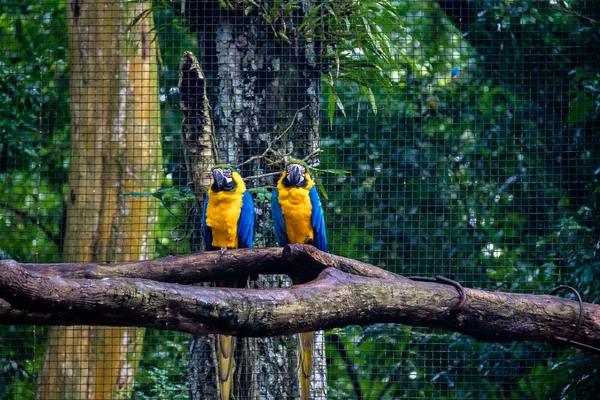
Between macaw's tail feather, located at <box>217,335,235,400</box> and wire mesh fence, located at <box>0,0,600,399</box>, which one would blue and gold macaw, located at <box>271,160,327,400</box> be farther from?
macaw's tail feather, located at <box>217,335,235,400</box>

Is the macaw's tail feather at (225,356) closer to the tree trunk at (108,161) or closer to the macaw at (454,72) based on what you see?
the tree trunk at (108,161)

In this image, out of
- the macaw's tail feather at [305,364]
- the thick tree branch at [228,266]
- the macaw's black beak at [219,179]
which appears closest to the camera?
the thick tree branch at [228,266]

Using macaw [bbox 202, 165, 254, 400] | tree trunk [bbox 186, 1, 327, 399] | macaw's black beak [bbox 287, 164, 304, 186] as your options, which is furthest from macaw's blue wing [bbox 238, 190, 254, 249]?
tree trunk [bbox 186, 1, 327, 399]

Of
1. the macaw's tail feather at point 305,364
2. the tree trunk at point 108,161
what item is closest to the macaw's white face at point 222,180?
the macaw's tail feather at point 305,364

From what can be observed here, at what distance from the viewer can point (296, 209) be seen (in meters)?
3.25

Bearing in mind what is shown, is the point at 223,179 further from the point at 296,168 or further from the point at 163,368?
the point at 163,368

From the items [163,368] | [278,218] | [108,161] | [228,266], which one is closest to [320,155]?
[108,161]

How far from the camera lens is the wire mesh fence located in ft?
12.2

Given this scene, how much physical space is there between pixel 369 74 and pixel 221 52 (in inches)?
35.6

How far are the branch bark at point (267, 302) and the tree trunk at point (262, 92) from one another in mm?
1121

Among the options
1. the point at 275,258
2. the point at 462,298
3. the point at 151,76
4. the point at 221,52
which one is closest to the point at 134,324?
the point at 275,258

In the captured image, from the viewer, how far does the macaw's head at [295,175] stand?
3.22 m

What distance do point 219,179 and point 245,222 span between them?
236mm

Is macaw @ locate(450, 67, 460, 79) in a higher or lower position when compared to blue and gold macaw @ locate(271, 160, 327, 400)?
higher
